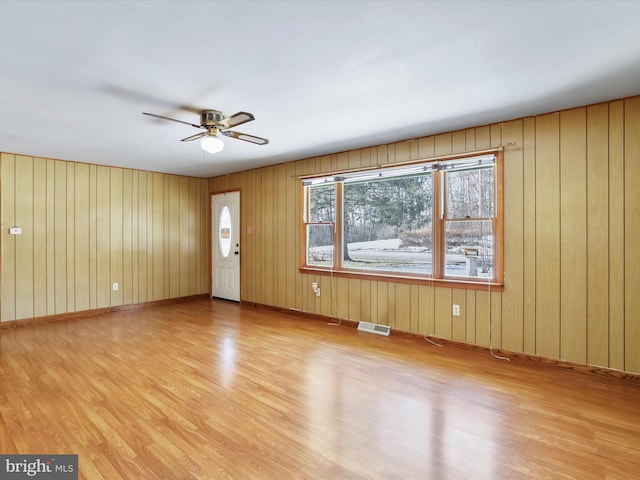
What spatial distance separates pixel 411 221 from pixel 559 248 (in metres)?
1.60

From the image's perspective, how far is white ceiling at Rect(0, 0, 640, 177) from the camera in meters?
1.84

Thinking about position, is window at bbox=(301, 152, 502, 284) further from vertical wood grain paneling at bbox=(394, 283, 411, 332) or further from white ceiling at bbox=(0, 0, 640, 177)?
white ceiling at bbox=(0, 0, 640, 177)

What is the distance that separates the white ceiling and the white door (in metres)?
2.91

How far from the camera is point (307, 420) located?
2.38 m

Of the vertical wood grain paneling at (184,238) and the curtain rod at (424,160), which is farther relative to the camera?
the vertical wood grain paneling at (184,238)

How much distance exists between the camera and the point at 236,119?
9.53 ft

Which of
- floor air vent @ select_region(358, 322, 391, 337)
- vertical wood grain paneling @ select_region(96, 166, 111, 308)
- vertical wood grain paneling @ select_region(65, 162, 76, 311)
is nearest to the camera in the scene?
floor air vent @ select_region(358, 322, 391, 337)

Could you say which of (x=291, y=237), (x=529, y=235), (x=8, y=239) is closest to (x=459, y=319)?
(x=529, y=235)

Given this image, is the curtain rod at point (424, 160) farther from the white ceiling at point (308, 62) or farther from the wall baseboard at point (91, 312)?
the wall baseboard at point (91, 312)

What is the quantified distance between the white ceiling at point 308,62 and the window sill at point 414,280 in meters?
1.76

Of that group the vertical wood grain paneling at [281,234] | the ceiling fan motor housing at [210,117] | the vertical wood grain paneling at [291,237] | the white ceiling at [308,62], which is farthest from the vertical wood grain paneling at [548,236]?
the vertical wood grain paneling at [281,234]

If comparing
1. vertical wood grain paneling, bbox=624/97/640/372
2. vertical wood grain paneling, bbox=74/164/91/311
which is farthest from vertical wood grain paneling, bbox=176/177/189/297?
vertical wood grain paneling, bbox=624/97/640/372

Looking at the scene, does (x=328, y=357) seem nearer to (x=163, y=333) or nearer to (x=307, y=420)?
(x=307, y=420)

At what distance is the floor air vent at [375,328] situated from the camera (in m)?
4.45
